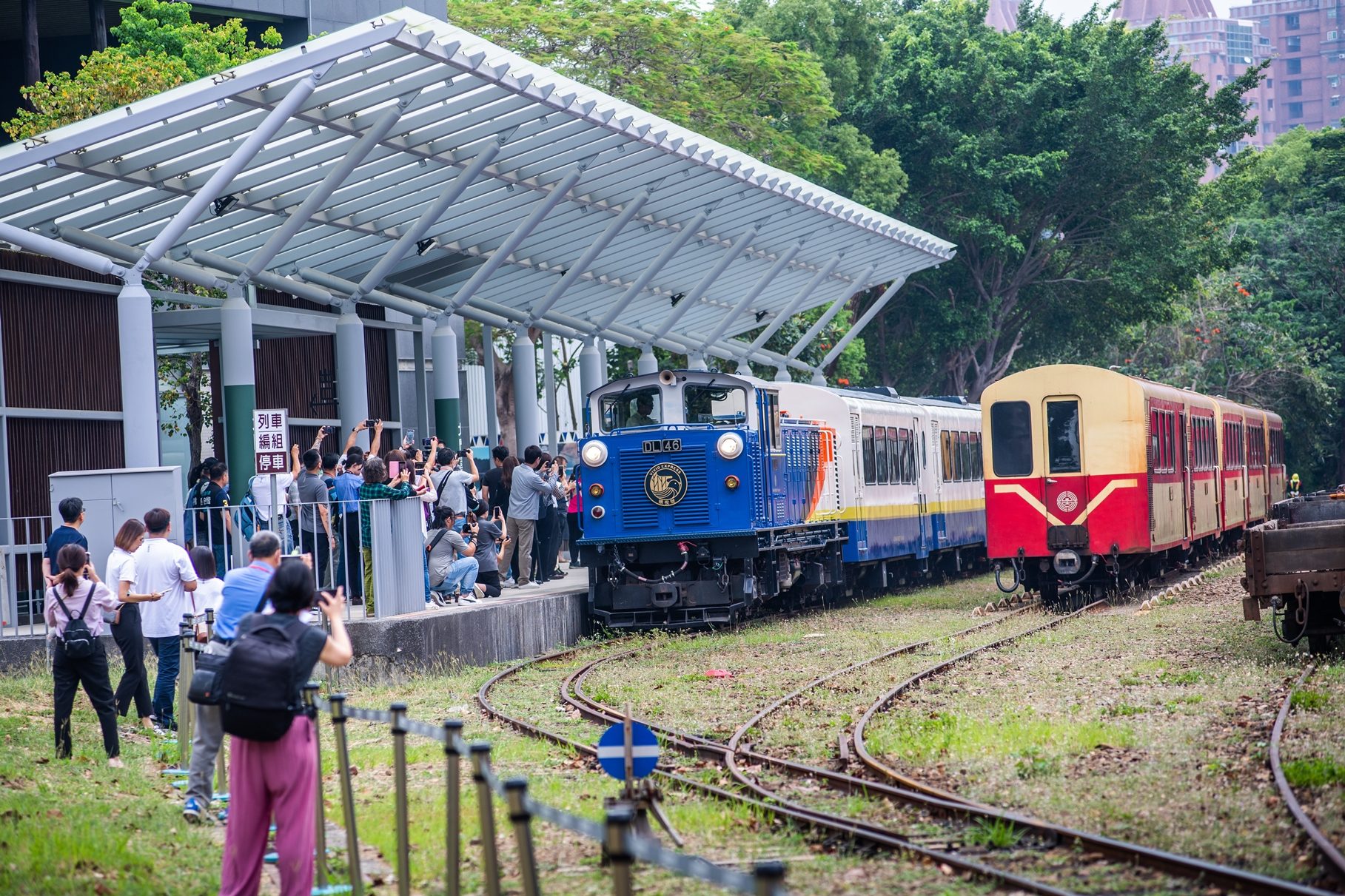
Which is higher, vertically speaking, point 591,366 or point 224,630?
point 591,366

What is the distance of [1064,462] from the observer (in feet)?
71.2

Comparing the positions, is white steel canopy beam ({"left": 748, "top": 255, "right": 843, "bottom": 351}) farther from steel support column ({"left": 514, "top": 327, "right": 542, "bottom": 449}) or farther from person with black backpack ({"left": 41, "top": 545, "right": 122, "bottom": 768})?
person with black backpack ({"left": 41, "top": 545, "right": 122, "bottom": 768})

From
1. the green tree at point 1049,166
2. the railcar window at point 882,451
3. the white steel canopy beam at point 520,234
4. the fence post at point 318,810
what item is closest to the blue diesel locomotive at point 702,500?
the railcar window at point 882,451

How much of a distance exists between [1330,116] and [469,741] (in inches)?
6329

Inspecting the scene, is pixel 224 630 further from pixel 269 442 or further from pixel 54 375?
pixel 54 375

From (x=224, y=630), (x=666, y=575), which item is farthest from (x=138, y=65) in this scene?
(x=224, y=630)

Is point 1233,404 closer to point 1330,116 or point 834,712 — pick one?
point 834,712

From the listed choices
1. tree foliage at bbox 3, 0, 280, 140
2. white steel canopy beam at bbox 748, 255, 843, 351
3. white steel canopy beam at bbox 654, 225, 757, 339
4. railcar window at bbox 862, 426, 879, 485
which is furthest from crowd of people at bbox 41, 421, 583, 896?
white steel canopy beam at bbox 748, 255, 843, 351

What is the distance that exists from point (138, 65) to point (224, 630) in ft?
49.2

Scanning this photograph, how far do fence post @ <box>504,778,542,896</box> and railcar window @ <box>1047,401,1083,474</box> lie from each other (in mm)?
16653

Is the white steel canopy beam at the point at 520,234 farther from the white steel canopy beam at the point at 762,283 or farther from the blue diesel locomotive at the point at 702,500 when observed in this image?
the white steel canopy beam at the point at 762,283

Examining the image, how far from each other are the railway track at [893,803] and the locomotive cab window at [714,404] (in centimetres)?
677

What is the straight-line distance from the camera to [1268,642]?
16266mm

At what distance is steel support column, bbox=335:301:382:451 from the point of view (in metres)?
23.2
